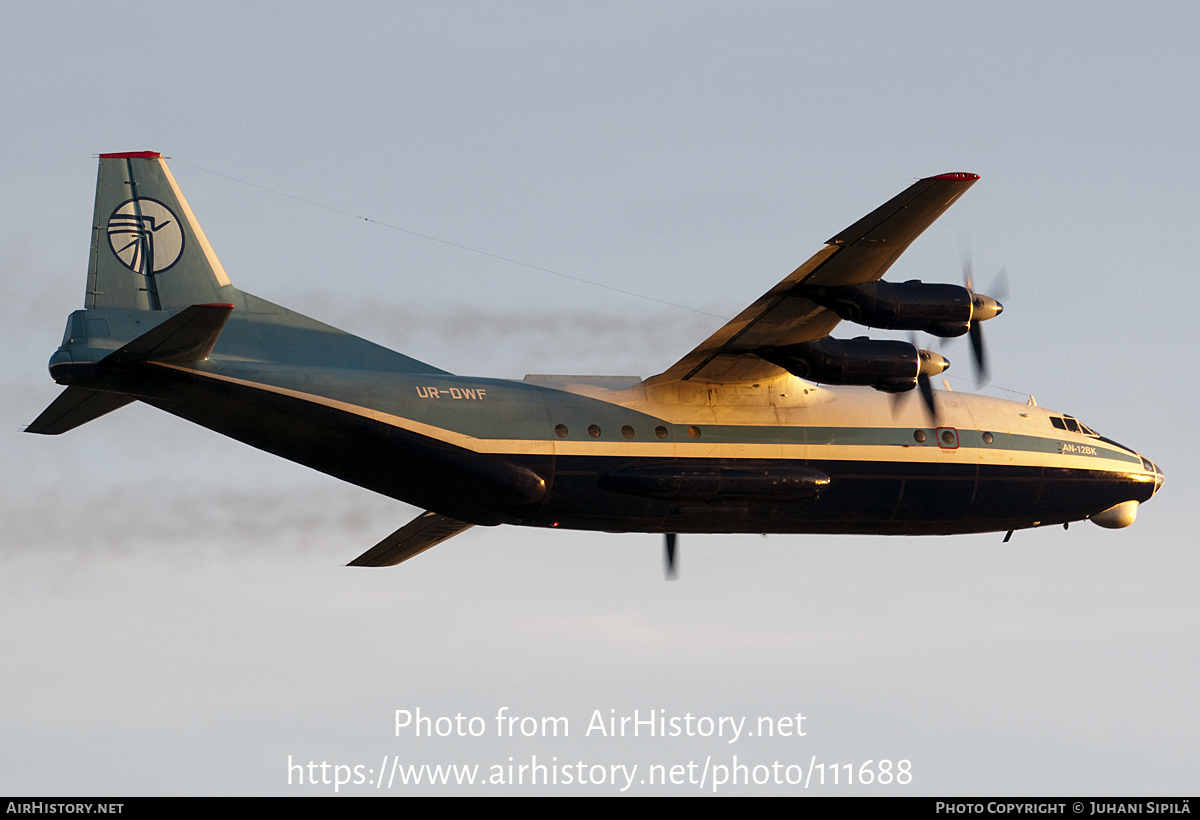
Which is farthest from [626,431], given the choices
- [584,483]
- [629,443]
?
A: [584,483]

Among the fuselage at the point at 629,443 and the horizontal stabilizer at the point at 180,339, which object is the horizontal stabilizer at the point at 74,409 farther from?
the horizontal stabilizer at the point at 180,339

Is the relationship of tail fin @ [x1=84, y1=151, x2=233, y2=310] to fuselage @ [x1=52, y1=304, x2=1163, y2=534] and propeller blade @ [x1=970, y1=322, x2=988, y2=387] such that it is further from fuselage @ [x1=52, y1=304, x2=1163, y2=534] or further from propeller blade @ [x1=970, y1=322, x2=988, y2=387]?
propeller blade @ [x1=970, y1=322, x2=988, y2=387]

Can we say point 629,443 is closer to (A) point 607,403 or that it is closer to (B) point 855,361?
(A) point 607,403

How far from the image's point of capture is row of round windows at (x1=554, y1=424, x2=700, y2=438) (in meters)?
23.3

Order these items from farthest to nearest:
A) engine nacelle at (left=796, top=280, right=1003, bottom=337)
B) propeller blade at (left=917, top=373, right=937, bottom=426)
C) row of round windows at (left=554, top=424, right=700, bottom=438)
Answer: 1. propeller blade at (left=917, top=373, right=937, bottom=426)
2. row of round windows at (left=554, top=424, right=700, bottom=438)
3. engine nacelle at (left=796, top=280, right=1003, bottom=337)

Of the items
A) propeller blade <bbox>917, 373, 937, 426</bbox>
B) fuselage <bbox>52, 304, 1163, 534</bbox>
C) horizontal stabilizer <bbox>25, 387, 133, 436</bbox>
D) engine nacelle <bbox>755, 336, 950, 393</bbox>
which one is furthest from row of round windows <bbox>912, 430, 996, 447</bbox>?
horizontal stabilizer <bbox>25, 387, 133, 436</bbox>

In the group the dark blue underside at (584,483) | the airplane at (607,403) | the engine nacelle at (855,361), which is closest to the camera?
the airplane at (607,403)

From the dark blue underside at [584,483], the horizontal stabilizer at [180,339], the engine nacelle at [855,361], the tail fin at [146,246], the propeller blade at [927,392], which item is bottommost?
the dark blue underside at [584,483]

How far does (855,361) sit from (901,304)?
A: 1.27 metres

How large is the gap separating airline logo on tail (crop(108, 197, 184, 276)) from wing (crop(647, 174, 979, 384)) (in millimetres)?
7313

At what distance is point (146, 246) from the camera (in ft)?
74.8

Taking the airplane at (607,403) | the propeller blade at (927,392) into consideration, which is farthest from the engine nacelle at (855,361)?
the propeller blade at (927,392)

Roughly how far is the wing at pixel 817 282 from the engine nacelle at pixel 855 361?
21 centimetres

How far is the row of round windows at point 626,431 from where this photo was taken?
23.3 m
